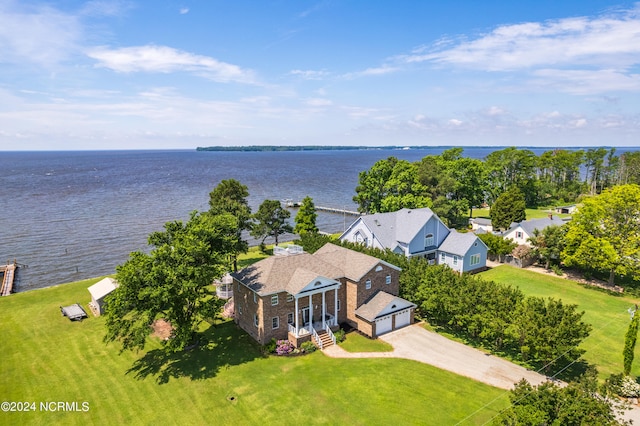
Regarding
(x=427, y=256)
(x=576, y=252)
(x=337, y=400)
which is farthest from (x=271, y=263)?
(x=576, y=252)

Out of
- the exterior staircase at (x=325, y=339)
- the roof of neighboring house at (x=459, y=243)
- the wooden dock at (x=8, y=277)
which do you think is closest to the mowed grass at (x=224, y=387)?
the exterior staircase at (x=325, y=339)

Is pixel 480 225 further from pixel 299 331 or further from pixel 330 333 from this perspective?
pixel 299 331

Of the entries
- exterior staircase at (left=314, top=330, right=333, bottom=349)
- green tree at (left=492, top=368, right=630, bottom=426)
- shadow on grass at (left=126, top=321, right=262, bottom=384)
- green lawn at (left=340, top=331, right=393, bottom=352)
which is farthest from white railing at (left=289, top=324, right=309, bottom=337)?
green tree at (left=492, top=368, right=630, bottom=426)

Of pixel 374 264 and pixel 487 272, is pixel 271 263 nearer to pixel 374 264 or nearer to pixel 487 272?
pixel 374 264

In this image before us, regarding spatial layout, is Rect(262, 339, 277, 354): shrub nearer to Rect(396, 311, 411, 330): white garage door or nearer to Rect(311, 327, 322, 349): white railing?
Rect(311, 327, 322, 349): white railing

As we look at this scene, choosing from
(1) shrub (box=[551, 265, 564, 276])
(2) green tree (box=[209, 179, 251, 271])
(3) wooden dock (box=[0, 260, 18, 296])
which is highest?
(2) green tree (box=[209, 179, 251, 271])
